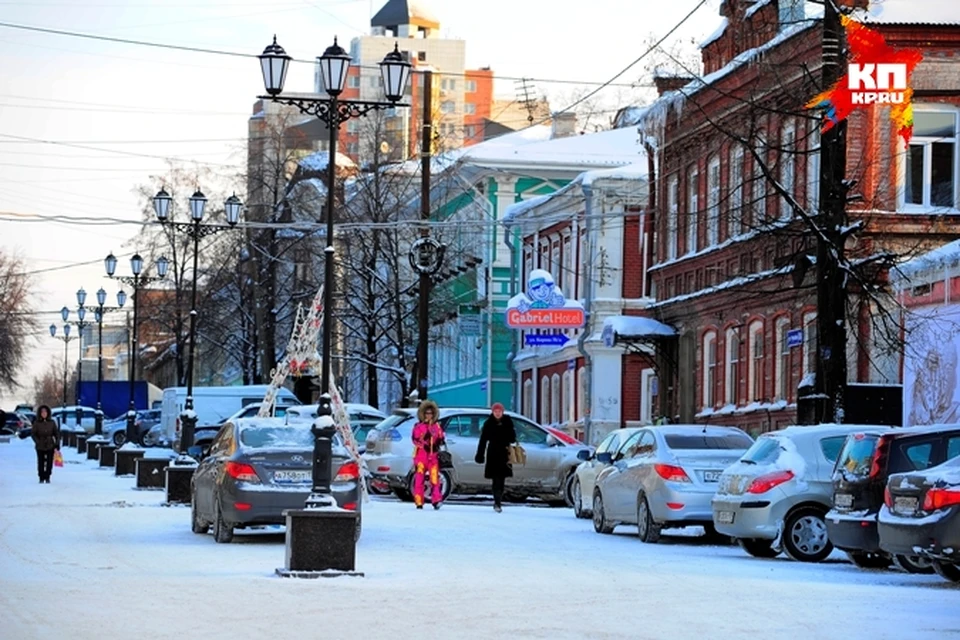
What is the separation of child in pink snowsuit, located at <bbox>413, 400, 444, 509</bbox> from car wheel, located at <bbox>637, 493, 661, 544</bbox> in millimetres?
6969

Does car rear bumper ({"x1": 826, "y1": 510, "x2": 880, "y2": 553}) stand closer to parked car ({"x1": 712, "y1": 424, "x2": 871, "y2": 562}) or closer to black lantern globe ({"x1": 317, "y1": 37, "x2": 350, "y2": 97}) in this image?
parked car ({"x1": 712, "y1": 424, "x2": 871, "y2": 562})

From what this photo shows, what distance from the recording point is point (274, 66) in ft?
82.6

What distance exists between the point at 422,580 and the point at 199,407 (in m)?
47.5

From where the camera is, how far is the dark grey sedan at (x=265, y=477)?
72.0 ft

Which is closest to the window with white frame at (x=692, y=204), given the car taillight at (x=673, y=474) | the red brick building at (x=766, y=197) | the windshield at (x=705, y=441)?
the red brick building at (x=766, y=197)

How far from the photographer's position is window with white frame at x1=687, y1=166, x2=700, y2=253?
154 ft

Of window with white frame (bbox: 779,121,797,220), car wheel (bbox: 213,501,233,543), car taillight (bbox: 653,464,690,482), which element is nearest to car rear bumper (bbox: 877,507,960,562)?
car taillight (bbox: 653,464,690,482)

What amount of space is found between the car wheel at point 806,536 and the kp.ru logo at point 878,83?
13530mm

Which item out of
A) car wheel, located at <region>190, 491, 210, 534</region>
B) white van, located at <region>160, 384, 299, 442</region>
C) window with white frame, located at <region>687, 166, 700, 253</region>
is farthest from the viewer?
white van, located at <region>160, 384, 299, 442</region>

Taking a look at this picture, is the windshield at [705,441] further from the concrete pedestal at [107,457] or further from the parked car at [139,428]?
the parked car at [139,428]

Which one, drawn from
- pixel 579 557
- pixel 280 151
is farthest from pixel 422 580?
pixel 280 151

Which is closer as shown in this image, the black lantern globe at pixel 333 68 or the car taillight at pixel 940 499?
the car taillight at pixel 940 499

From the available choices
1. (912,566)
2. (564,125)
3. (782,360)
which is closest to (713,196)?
(782,360)

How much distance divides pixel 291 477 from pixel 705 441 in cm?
572
